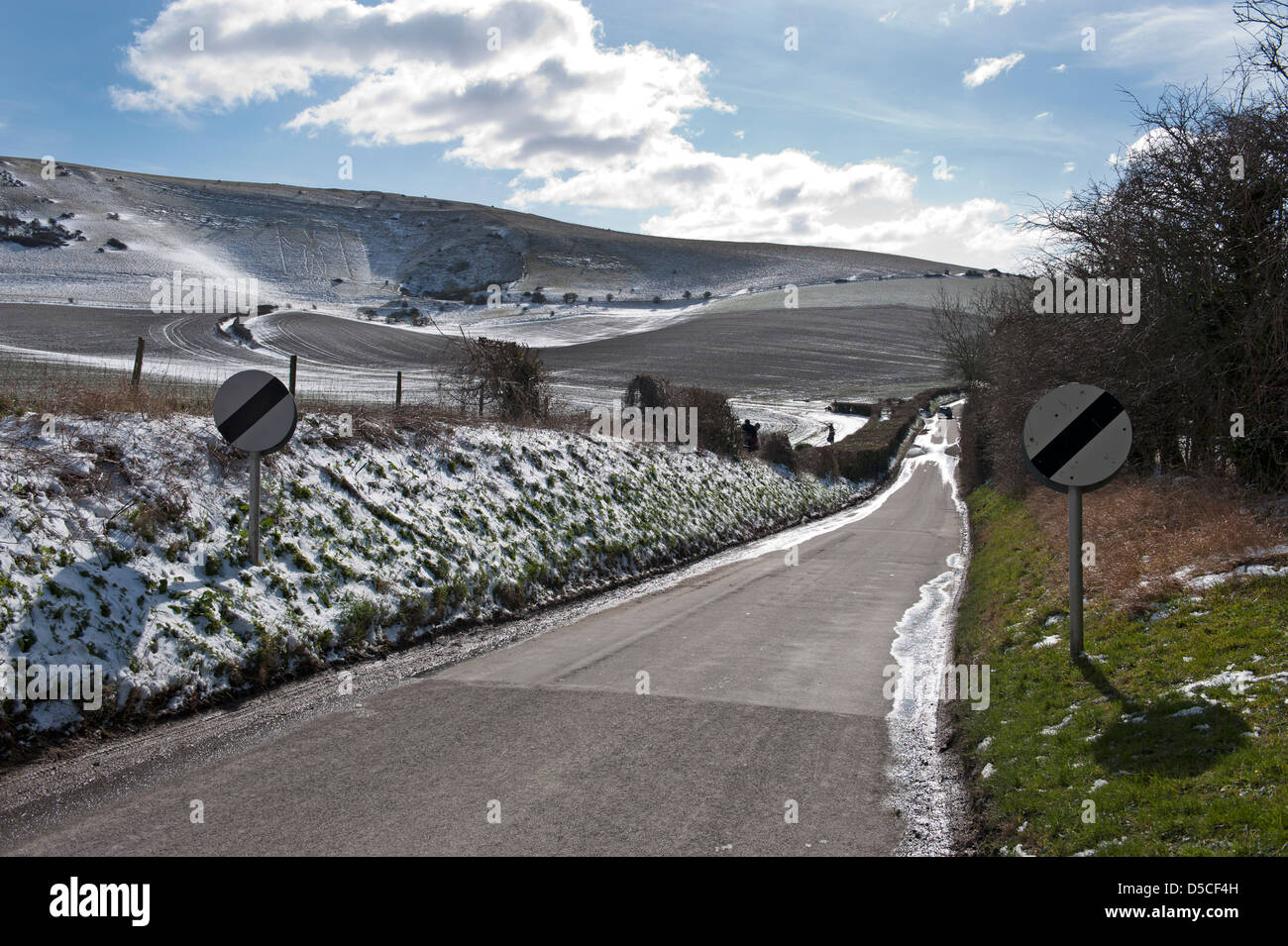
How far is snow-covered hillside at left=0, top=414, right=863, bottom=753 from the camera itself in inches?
275

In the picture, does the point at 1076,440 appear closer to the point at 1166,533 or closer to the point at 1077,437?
the point at 1077,437

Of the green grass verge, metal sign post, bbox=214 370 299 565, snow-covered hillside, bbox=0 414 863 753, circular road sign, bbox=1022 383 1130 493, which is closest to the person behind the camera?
the green grass verge

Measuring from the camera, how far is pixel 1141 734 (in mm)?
5637

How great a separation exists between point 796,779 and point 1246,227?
11546 millimetres

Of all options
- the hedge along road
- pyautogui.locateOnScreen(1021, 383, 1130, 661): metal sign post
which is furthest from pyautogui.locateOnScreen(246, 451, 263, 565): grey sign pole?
pyautogui.locateOnScreen(1021, 383, 1130, 661): metal sign post

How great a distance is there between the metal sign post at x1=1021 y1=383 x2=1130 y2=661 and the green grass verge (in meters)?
0.74

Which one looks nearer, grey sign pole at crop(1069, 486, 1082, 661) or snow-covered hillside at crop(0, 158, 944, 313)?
grey sign pole at crop(1069, 486, 1082, 661)

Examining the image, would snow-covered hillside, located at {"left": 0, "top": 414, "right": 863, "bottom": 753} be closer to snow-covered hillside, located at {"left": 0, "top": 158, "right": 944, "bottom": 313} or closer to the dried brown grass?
the dried brown grass

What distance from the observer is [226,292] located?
88.0 metres

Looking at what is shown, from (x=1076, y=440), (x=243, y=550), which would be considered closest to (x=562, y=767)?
(x=243, y=550)

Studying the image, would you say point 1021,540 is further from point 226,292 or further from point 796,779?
point 226,292

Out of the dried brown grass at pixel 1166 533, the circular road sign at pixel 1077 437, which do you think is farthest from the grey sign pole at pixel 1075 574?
the dried brown grass at pixel 1166 533

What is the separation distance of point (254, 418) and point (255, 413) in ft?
0.18

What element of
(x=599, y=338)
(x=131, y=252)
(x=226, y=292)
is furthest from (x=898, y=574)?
(x=131, y=252)
